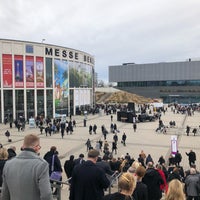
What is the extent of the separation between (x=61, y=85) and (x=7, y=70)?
12.1 m

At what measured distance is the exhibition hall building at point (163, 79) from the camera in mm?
107000

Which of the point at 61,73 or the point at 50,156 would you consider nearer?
the point at 50,156

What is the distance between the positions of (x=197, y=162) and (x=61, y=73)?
39.5 meters

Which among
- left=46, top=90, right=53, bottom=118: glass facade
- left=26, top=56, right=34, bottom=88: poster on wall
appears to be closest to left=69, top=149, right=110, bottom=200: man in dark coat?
left=26, top=56, right=34, bottom=88: poster on wall

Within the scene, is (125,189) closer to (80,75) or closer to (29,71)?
(29,71)

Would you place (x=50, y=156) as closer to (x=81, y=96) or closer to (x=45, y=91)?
(x=45, y=91)

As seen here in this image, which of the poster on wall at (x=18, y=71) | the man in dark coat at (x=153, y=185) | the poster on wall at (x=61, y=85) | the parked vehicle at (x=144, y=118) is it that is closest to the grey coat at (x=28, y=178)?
the man in dark coat at (x=153, y=185)

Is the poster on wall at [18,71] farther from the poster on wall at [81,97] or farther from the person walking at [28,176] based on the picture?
the person walking at [28,176]

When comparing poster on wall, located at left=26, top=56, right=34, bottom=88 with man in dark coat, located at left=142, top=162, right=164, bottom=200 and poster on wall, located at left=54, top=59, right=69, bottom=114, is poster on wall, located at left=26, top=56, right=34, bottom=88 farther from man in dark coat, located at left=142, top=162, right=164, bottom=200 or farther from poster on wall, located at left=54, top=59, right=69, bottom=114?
man in dark coat, located at left=142, top=162, right=164, bottom=200

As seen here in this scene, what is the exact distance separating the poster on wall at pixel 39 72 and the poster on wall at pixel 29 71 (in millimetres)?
1180

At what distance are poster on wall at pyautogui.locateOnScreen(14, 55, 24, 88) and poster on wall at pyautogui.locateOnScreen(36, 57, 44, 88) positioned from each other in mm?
3243

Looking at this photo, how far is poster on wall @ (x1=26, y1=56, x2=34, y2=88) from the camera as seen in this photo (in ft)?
157

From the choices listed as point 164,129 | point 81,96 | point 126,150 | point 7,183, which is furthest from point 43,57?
point 7,183

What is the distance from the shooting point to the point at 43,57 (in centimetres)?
5044
